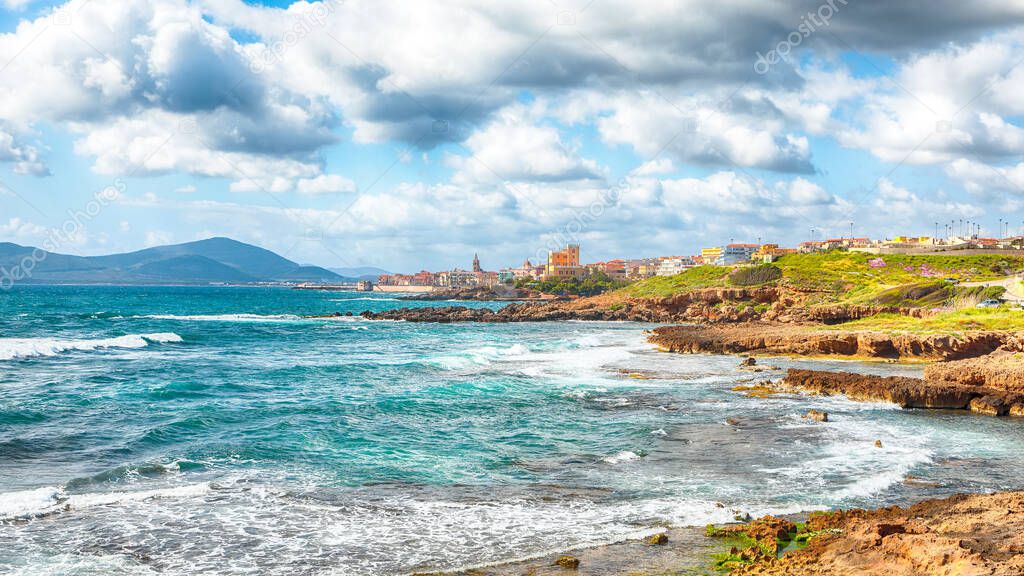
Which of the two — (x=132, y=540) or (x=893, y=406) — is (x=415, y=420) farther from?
(x=893, y=406)

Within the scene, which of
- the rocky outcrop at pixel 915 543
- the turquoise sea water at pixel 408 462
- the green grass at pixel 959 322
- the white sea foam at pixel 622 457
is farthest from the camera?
the green grass at pixel 959 322

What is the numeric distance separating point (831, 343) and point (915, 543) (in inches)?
1334

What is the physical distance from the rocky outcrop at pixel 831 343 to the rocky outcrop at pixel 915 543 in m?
25.7

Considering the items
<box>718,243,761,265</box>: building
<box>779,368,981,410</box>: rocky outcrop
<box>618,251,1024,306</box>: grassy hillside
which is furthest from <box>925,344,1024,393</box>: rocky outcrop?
<box>718,243,761,265</box>: building

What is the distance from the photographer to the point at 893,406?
79.4ft

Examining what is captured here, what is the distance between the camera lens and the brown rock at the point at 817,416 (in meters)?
21.5

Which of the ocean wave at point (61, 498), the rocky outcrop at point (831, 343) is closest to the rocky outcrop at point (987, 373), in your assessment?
the rocky outcrop at point (831, 343)

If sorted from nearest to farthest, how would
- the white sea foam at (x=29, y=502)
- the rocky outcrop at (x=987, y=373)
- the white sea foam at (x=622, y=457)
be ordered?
the white sea foam at (x=29, y=502) < the white sea foam at (x=622, y=457) < the rocky outcrop at (x=987, y=373)

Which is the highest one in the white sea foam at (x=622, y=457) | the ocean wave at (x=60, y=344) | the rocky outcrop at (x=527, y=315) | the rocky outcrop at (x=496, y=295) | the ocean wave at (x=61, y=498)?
the rocky outcrop at (x=496, y=295)

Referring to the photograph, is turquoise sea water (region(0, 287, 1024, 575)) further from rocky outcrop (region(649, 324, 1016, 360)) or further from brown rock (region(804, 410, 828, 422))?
rocky outcrop (region(649, 324, 1016, 360))

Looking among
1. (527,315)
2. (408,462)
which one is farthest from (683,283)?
(408,462)

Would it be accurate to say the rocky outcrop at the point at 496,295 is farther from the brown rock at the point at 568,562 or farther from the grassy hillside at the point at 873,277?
the brown rock at the point at 568,562

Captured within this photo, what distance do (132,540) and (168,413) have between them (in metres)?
12.2

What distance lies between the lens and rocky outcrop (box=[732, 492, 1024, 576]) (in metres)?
8.23
